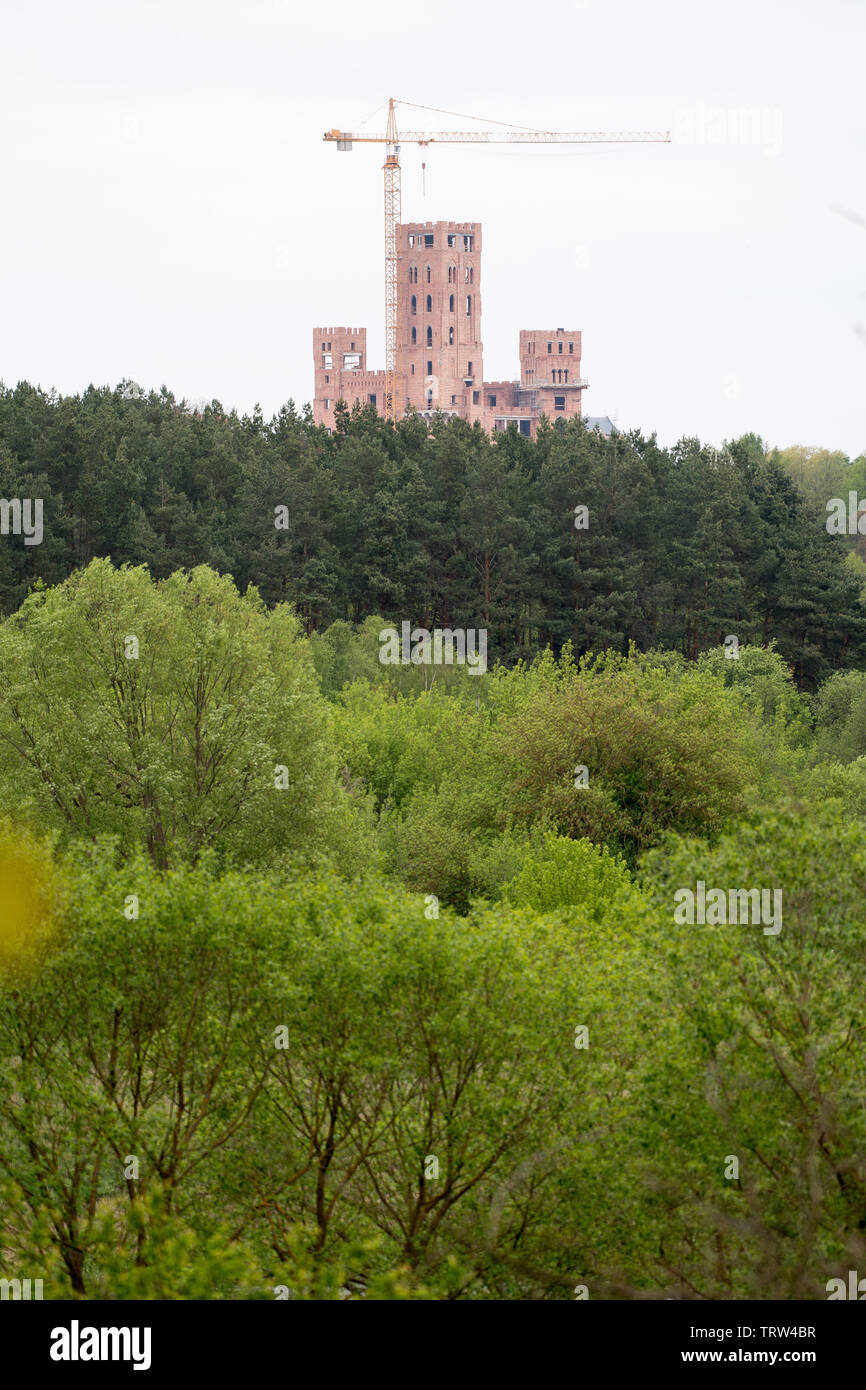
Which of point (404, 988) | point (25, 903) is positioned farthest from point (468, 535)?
point (404, 988)

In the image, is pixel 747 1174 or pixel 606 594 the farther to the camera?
pixel 606 594

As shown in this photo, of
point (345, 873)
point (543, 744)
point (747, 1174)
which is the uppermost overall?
point (543, 744)

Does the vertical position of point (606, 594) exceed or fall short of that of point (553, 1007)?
it exceeds it

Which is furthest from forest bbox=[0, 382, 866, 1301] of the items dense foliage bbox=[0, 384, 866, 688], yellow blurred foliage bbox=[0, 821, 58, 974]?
dense foliage bbox=[0, 384, 866, 688]

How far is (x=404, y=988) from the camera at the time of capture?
76.4 ft

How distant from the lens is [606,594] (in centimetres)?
8519

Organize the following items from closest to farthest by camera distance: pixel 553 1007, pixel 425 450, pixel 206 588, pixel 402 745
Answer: pixel 553 1007 → pixel 206 588 → pixel 402 745 → pixel 425 450

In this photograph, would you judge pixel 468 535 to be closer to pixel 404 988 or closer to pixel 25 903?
pixel 25 903

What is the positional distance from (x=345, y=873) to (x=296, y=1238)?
2007 centimetres

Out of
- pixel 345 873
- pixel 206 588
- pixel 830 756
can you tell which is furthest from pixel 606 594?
pixel 345 873

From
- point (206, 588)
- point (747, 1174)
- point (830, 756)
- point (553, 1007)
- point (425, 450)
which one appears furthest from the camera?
point (425, 450)

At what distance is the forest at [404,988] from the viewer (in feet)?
67.6

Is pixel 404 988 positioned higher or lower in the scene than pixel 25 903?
lower
